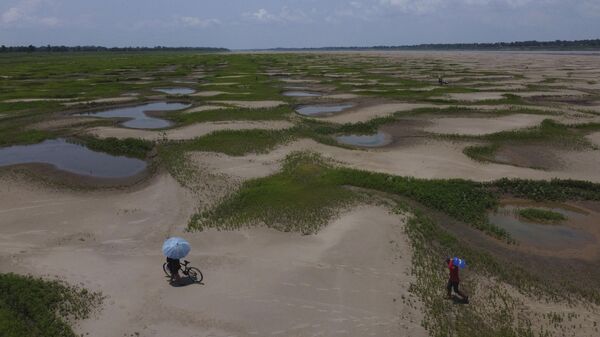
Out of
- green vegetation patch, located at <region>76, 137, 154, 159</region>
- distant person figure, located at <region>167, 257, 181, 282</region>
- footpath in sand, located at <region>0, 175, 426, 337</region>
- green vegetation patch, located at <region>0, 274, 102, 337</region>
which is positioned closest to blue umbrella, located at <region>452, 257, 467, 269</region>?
footpath in sand, located at <region>0, 175, 426, 337</region>

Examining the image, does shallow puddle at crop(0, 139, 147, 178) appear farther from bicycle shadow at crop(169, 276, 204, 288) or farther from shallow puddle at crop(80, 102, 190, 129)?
bicycle shadow at crop(169, 276, 204, 288)

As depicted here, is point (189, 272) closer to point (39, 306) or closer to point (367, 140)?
point (39, 306)

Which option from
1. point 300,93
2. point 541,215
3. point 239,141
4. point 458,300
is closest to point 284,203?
point 458,300

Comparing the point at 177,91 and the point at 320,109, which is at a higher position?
the point at 177,91

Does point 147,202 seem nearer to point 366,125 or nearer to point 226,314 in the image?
point 226,314

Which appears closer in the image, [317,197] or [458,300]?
[458,300]

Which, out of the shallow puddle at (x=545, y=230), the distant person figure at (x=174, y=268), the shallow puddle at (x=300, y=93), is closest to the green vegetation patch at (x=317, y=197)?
the shallow puddle at (x=545, y=230)

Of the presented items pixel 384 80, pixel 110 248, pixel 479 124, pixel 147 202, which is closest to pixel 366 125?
pixel 479 124
